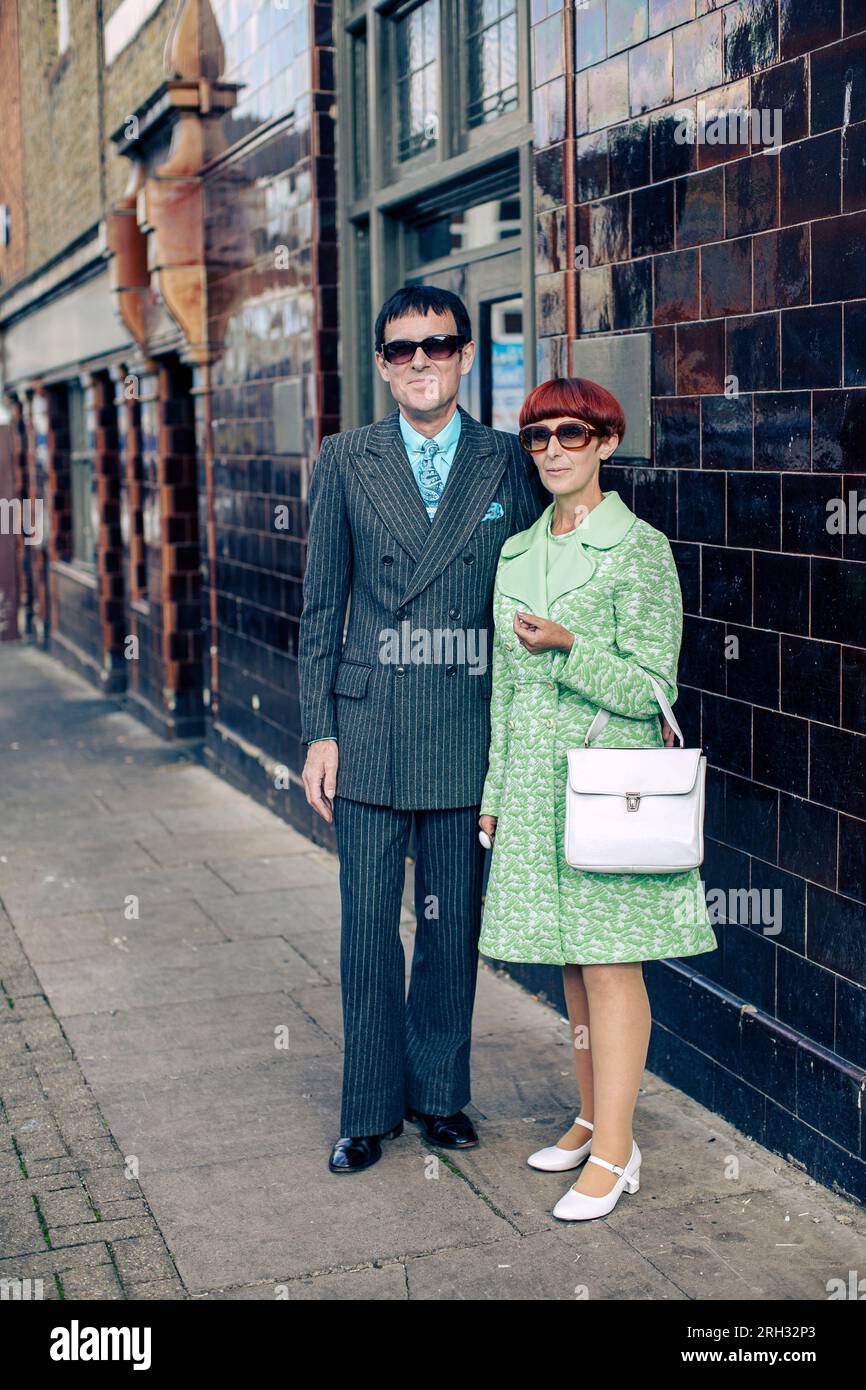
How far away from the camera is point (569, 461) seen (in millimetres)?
3637

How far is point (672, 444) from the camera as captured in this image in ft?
14.8

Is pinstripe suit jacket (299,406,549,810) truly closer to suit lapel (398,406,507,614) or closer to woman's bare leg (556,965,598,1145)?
suit lapel (398,406,507,614)

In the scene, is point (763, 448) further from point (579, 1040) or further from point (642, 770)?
point (579, 1040)

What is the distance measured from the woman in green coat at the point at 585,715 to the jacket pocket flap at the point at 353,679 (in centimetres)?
36

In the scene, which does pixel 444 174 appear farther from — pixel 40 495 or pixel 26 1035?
pixel 40 495

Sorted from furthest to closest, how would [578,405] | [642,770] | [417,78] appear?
[417,78] → [578,405] → [642,770]

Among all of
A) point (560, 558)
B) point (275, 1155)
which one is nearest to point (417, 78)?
point (560, 558)

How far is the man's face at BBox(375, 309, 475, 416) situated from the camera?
3.92 meters

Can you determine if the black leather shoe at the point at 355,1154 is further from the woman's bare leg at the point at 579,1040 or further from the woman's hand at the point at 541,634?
the woman's hand at the point at 541,634

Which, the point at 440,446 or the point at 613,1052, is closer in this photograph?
the point at 613,1052

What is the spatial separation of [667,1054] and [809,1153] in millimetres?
740

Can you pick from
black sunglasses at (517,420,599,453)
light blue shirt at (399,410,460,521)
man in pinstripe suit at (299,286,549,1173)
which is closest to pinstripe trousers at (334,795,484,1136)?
man in pinstripe suit at (299,286,549,1173)

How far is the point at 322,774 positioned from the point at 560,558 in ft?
2.83

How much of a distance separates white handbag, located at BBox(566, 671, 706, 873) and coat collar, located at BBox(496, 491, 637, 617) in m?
0.35
